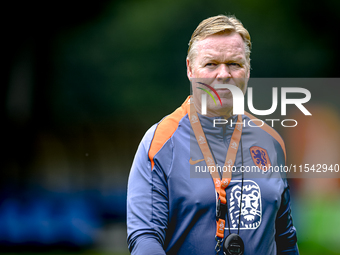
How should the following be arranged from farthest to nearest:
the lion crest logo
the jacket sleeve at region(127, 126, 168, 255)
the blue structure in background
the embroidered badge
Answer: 1. the blue structure in background
2. the embroidered badge
3. the lion crest logo
4. the jacket sleeve at region(127, 126, 168, 255)

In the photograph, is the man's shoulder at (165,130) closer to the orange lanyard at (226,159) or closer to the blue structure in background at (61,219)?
the orange lanyard at (226,159)

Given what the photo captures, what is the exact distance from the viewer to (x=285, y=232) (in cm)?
157

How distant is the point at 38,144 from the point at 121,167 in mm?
1095

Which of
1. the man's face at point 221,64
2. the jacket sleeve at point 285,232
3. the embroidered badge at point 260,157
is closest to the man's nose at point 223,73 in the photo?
the man's face at point 221,64

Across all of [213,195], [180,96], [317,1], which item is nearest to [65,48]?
[180,96]

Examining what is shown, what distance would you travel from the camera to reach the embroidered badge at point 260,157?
1.49 meters

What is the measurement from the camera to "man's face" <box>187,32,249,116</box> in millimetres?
1429

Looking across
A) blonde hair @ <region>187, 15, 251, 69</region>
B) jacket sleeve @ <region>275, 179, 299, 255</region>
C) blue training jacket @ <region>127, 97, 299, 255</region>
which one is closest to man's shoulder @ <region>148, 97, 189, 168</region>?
blue training jacket @ <region>127, 97, 299, 255</region>

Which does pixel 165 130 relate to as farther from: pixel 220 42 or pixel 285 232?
pixel 285 232

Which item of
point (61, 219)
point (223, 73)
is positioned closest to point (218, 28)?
point (223, 73)

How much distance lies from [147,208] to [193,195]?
0.18 meters

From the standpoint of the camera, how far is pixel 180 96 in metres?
4.39

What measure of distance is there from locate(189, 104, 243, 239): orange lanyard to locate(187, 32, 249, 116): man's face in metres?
0.11

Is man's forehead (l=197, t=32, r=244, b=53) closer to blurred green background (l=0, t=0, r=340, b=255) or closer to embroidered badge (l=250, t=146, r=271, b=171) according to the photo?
embroidered badge (l=250, t=146, r=271, b=171)
